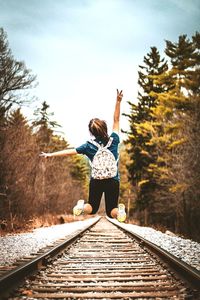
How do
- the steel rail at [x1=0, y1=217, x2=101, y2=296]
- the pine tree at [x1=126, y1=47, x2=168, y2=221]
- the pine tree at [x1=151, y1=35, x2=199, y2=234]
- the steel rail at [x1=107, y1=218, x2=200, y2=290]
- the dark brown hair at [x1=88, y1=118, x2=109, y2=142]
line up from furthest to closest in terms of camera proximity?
1. the pine tree at [x1=126, y1=47, x2=168, y2=221]
2. the pine tree at [x1=151, y1=35, x2=199, y2=234]
3. the dark brown hair at [x1=88, y1=118, x2=109, y2=142]
4. the steel rail at [x1=107, y1=218, x2=200, y2=290]
5. the steel rail at [x1=0, y1=217, x2=101, y2=296]

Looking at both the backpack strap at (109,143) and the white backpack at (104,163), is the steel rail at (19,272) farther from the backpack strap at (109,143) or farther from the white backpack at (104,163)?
the backpack strap at (109,143)

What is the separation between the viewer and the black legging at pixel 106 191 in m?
4.24

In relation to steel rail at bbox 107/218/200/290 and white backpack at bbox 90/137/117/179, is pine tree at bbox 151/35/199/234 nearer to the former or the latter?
steel rail at bbox 107/218/200/290

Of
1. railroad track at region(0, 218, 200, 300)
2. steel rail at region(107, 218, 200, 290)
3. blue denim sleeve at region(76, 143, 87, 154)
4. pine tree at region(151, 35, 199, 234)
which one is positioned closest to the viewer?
railroad track at region(0, 218, 200, 300)

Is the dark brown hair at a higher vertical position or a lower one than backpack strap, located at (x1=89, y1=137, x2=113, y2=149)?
higher

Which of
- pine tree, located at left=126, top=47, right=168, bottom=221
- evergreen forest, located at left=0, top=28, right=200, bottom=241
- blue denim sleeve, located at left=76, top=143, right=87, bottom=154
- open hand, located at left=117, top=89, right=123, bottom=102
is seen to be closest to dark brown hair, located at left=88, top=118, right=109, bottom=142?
blue denim sleeve, located at left=76, top=143, right=87, bottom=154

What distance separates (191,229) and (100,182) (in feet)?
63.3

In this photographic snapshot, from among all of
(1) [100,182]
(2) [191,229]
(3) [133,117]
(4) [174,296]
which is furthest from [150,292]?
(3) [133,117]

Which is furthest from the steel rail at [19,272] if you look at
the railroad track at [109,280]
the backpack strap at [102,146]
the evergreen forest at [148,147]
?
the evergreen forest at [148,147]

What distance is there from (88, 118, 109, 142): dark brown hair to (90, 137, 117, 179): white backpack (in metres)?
0.10

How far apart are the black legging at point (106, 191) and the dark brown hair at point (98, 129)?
51 centimetres

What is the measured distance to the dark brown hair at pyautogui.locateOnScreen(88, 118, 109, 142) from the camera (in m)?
4.12

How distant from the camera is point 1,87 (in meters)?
17.9

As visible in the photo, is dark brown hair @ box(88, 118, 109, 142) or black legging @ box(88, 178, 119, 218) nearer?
dark brown hair @ box(88, 118, 109, 142)
